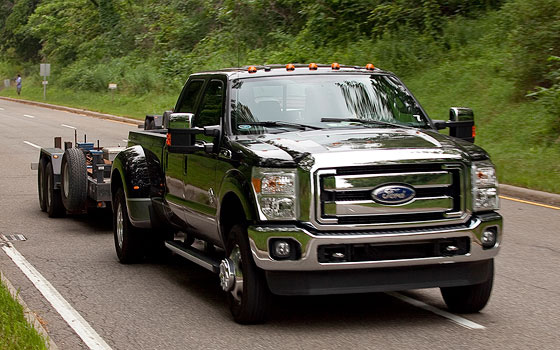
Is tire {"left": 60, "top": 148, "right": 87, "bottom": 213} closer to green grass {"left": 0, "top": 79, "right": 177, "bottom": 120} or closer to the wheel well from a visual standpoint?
the wheel well

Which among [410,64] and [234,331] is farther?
[410,64]

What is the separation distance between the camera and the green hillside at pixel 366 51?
20.7 m

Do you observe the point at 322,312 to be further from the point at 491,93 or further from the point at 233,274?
the point at 491,93

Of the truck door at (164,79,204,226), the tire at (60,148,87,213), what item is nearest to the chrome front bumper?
the truck door at (164,79,204,226)

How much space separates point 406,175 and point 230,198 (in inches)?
56.2

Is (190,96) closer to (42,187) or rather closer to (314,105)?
(314,105)

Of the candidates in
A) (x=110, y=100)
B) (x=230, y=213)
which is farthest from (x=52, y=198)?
(x=110, y=100)

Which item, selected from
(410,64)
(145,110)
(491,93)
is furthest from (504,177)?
(145,110)

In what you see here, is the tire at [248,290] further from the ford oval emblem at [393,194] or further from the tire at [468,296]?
the tire at [468,296]

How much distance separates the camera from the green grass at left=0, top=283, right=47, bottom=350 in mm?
6270

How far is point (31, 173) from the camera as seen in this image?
19766 mm

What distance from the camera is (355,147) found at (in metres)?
7.17

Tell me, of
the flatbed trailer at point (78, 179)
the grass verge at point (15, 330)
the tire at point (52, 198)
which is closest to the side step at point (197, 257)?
the grass verge at point (15, 330)

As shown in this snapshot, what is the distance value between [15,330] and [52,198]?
7080 millimetres
